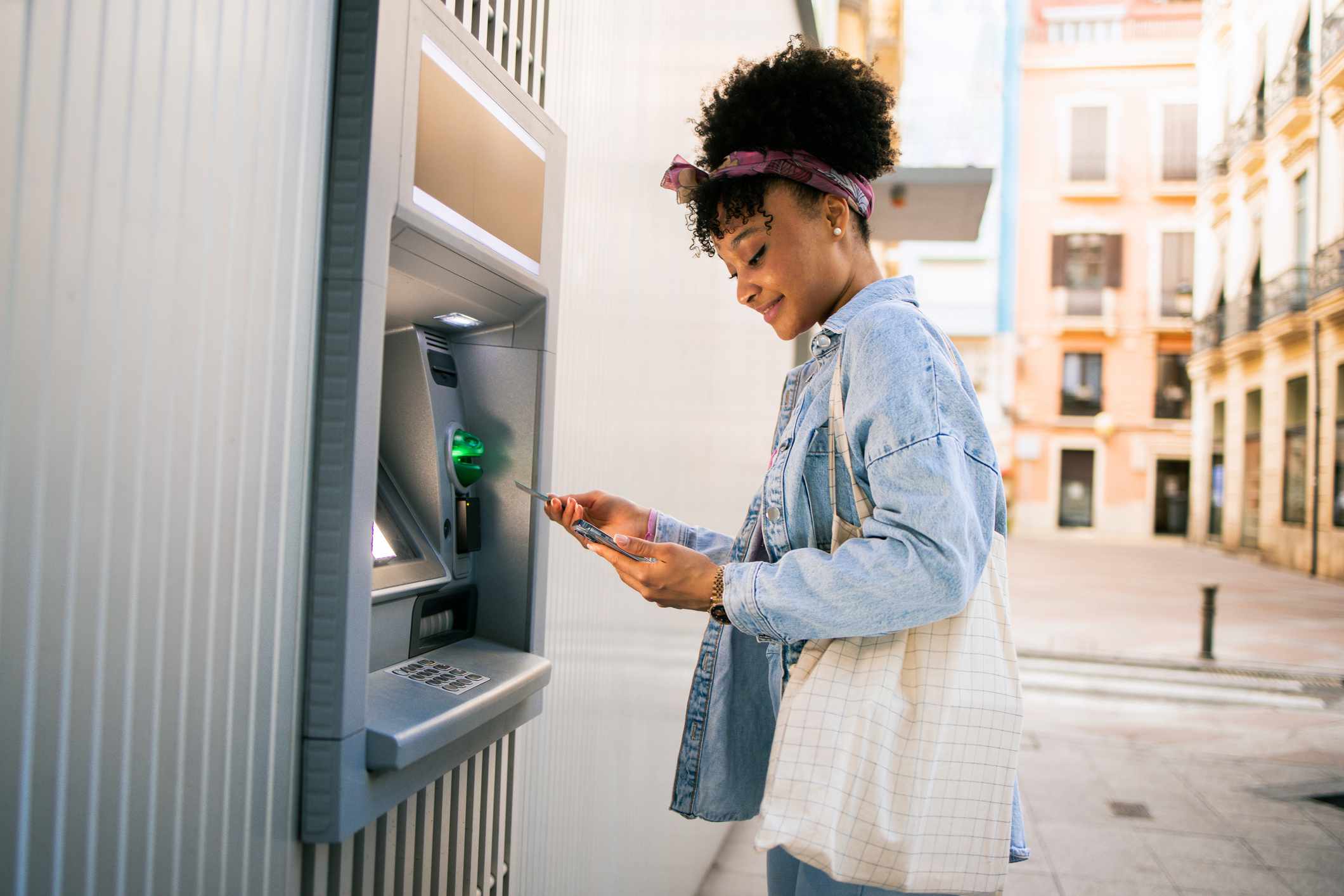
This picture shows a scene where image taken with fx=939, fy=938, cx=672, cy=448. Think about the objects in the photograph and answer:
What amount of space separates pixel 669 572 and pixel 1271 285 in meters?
18.8

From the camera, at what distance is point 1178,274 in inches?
927

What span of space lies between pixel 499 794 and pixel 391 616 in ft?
1.57

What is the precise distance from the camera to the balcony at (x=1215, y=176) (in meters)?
18.9

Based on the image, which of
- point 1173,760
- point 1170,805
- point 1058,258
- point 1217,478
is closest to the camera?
point 1170,805

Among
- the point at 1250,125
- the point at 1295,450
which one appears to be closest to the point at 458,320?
the point at 1295,450

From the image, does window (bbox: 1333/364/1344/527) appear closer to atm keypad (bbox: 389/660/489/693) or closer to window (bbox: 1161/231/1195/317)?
window (bbox: 1161/231/1195/317)

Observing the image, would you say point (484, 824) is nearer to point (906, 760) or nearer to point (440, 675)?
point (440, 675)

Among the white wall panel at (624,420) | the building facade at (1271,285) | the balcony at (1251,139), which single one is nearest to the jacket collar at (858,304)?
the white wall panel at (624,420)

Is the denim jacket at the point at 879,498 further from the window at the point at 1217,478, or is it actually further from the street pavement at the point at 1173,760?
the window at the point at 1217,478

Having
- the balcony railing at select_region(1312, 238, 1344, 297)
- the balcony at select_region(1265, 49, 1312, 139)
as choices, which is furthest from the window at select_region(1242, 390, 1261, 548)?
the balcony at select_region(1265, 49, 1312, 139)

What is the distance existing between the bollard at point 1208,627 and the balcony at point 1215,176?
48.3ft

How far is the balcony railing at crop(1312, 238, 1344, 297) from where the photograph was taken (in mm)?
13664

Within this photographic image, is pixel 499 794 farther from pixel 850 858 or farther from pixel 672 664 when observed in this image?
pixel 672 664

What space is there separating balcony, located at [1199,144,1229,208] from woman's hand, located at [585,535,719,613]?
21.4 m
